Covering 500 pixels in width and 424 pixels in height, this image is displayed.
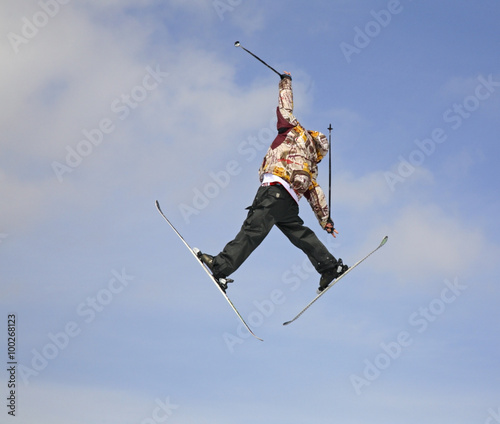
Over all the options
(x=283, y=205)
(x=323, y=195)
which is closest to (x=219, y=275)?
(x=283, y=205)

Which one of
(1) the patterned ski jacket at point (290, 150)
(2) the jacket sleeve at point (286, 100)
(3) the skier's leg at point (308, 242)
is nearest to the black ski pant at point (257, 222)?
(3) the skier's leg at point (308, 242)

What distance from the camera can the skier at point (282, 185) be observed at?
10820 millimetres

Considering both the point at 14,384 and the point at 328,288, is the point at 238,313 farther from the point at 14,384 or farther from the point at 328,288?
the point at 14,384

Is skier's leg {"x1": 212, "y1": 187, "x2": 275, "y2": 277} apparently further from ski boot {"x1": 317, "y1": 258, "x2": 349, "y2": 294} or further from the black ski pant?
ski boot {"x1": 317, "y1": 258, "x2": 349, "y2": 294}

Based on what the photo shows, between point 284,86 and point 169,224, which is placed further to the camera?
point 169,224

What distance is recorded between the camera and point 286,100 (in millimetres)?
10992

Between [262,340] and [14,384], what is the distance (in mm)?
6379

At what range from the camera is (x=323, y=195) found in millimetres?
11422

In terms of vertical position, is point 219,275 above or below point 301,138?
below

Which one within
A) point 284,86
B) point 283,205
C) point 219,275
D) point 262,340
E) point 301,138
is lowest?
point 262,340

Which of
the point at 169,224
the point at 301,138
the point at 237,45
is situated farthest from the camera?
the point at 169,224

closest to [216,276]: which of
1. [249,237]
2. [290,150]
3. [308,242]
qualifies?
[249,237]

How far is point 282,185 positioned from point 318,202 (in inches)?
32.4

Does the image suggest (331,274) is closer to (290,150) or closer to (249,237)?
(249,237)
